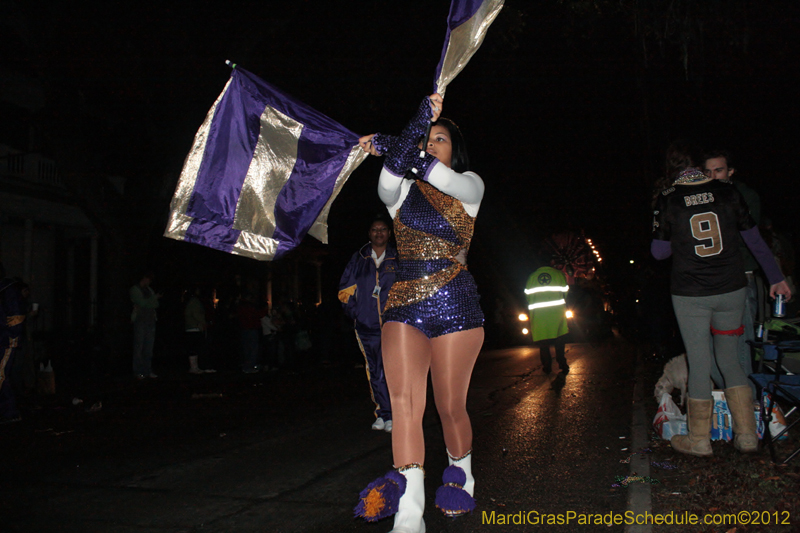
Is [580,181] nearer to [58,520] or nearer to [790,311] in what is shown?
[790,311]

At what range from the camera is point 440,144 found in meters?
3.49

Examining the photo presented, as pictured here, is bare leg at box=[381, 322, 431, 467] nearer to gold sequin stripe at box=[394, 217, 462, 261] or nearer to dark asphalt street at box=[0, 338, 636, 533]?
gold sequin stripe at box=[394, 217, 462, 261]

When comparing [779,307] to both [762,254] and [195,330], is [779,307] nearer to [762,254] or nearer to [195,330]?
[762,254]

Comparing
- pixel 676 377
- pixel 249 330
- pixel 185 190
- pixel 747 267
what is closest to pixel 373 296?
pixel 185 190

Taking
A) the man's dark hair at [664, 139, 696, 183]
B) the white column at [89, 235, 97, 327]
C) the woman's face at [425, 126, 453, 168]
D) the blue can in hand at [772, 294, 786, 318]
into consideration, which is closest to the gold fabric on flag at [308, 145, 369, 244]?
the woman's face at [425, 126, 453, 168]

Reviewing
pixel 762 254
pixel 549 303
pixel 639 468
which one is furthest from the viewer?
pixel 549 303

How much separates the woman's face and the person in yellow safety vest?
730 cm

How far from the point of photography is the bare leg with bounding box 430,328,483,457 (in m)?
3.38

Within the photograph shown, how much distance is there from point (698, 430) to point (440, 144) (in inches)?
111

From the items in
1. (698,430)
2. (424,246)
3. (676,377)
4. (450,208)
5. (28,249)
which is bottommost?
(698,430)

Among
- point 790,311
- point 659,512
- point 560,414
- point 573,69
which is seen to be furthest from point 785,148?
point 659,512

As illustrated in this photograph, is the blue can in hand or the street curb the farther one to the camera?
the blue can in hand

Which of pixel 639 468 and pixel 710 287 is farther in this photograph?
pixel 710 287

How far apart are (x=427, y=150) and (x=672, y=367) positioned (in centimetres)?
374
